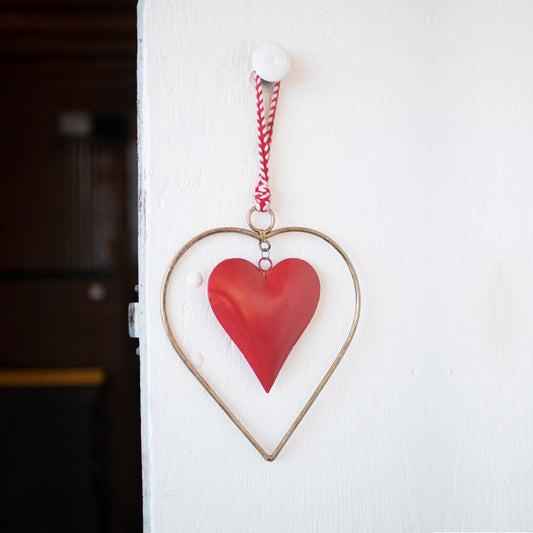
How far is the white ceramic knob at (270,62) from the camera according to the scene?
0.52m

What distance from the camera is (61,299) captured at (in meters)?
2.52

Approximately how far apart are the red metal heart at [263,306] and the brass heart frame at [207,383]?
0.03m

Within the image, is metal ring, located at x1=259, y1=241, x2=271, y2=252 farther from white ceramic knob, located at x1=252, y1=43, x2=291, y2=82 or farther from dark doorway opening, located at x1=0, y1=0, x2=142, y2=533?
dark doorway opening, located at x1=0, y1=0, x2=142, y2=533

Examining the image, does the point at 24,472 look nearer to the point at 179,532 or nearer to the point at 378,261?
the point at 179,532

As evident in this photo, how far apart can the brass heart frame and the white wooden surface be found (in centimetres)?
1

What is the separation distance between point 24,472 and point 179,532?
5.68ft

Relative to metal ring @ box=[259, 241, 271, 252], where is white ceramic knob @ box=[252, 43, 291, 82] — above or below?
above

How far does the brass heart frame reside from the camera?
52 centimetres

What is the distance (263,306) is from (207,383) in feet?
0.31

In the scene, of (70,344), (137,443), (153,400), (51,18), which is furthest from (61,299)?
(153,400)

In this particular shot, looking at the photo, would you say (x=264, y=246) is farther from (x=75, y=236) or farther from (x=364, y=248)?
(x=75, y=236)

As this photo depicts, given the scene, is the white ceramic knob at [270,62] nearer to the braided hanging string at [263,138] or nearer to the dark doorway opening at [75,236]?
the braided hanging string at [263,138]

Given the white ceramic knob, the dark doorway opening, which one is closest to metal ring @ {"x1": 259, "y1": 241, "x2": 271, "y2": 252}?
the white ceramic knob

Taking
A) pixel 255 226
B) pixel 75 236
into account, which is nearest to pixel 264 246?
pixel 255 226
